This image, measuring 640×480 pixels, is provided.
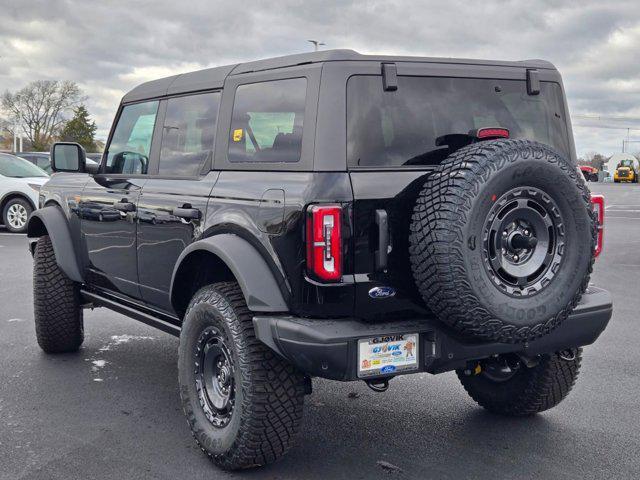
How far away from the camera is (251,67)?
3.96 meters

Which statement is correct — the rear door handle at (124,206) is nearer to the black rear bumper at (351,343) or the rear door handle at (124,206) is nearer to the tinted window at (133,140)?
the tinted window at (133,140)

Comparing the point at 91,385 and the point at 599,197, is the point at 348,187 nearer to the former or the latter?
the point at 599,197

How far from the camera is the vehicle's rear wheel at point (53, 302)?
5477 millimetres

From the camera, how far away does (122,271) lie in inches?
190

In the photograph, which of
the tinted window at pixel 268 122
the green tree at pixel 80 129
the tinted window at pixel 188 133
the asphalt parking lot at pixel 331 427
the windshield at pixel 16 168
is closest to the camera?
the tinted window at pixel 268 122

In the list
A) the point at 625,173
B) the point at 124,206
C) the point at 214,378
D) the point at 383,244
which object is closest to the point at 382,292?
the point at 383,244

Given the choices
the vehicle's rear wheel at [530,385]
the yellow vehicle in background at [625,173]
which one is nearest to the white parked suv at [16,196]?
the vehicle's rear wheel at [530,385]

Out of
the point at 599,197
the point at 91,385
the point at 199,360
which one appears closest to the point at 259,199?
the point at 199,360

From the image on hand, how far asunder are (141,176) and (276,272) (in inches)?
67.4

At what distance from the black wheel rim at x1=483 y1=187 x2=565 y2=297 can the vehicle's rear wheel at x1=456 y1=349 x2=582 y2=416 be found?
0.97 meters

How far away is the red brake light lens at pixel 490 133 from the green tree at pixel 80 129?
75.1 meters

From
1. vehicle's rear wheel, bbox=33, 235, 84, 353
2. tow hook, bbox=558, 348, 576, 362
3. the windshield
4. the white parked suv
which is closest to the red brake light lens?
tow hook, bbox=558, 348, 576, 362

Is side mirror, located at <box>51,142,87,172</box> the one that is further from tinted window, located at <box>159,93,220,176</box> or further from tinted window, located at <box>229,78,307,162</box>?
tinted window, located at <box>229,78,307,162</box>

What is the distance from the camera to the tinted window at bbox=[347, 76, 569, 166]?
3402 mm
